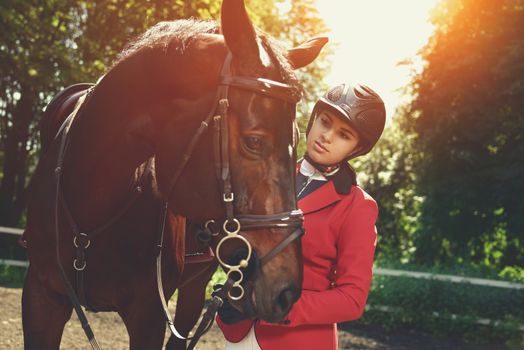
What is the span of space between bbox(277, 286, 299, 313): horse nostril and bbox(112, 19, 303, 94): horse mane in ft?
2.19

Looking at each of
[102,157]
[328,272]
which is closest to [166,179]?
[102,157]

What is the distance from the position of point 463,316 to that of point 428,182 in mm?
5331

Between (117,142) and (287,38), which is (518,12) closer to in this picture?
(287,38)

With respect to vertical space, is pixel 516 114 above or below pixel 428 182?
above

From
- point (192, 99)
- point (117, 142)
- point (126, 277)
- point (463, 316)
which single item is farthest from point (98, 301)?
point (463, 316)

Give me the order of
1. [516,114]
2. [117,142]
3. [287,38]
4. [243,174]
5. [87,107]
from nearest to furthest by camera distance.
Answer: [243,174] → [117,142] → [87,107] → [516,114] → [287,38]

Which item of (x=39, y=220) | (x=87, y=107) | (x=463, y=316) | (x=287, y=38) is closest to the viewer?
(x=87, y=107)

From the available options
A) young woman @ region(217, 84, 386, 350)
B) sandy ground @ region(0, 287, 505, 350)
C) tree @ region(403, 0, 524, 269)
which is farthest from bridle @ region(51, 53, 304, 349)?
tree @ region(403, 0, 524, 269)

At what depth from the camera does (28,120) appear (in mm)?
12430

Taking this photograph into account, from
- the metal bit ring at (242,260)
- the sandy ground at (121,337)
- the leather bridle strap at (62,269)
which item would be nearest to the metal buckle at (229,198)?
the metal bit ring at (242,260)

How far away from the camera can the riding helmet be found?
85.0 inches

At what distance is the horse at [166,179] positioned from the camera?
1.80 m

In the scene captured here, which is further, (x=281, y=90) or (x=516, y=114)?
(x=516, y=114)

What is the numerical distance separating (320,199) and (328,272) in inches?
10.7
